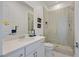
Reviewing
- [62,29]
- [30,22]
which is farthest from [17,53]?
[62,29]

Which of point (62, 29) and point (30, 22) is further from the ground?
point (30, 22)

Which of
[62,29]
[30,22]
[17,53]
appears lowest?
[17,53]

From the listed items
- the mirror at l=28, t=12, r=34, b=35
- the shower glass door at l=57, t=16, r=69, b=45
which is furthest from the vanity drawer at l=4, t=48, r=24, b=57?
the shower glass door at l=57, t=16, r=69, b=45

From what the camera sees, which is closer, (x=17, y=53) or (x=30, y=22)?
(x=17, y=53)

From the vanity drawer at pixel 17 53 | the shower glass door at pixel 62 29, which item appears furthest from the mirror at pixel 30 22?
the shower glass door at pixel 62 29

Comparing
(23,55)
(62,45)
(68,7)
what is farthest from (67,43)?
(23,55)

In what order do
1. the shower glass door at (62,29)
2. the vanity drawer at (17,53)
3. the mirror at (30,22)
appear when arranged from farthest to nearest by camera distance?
the shower glass door at (62,29), the mirror at (30,22), the vanity drawer at (17,53)

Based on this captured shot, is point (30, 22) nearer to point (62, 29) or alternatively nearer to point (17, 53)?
point (17, 53)

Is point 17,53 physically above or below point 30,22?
below

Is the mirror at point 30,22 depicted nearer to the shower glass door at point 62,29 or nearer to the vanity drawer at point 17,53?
the vanity drawer at point 17,53

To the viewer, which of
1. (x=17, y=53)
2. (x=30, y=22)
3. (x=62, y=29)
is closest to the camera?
(x=17, y=53)

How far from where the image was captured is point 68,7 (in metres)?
5.37

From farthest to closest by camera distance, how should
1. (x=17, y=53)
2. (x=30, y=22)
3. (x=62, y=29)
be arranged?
1. (x=62, y=29)
2. (x=30, y=22)
3. (x=17, y=53)

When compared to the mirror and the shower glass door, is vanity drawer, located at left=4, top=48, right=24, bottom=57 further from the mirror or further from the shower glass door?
the shower glass door
